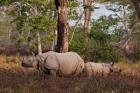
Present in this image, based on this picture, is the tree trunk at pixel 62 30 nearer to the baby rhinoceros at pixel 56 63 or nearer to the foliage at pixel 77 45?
the baby rhinoceros at pixel 56 63

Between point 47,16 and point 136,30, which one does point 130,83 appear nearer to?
point 47,16

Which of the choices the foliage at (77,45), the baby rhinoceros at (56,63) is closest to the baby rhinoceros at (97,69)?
the baby rhinoceros at (56,63)

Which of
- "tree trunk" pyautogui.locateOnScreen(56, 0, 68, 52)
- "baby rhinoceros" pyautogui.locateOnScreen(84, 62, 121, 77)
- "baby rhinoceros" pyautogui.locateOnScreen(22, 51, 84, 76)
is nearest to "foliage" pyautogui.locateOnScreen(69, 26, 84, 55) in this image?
"tree trunk" pyautogui.locateOnScreen(56, 0, 68, 52)

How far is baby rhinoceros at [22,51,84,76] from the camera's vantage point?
13.0 meters

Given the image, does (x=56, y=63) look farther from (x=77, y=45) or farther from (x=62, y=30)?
(x=77, y=45)

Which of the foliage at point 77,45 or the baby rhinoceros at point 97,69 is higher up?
the baby rhinoceros at point 97,69

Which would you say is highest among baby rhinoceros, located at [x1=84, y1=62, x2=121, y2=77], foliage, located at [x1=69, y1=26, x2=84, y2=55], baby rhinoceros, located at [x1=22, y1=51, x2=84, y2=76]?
baby rhinoceros, located at [x1=22, y1=51, x2=84, y2=76]

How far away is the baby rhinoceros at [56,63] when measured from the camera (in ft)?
42.7

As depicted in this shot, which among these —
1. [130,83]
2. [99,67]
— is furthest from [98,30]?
[130,83]

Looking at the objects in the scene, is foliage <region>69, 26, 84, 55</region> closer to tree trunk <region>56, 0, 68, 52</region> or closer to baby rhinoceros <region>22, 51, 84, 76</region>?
tree trunk <region>56, 0, 68, 52</region>

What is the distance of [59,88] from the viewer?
9547 mm

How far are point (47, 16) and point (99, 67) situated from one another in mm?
10936

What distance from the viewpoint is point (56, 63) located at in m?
13.1

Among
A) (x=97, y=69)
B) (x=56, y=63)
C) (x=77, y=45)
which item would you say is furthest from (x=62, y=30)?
(x=77, y=45)
